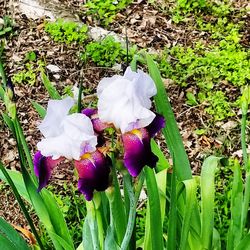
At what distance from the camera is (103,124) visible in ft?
3.93

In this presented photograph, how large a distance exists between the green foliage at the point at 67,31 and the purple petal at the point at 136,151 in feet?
7.62

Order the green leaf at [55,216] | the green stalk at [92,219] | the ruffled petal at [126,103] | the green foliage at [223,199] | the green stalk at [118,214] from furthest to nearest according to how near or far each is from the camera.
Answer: the green foliage at [223,199] → the green leaf at [55,216] → the green stalk at [118,214] → the green stalk at [92,219] → the ruffled petal at [126,103]

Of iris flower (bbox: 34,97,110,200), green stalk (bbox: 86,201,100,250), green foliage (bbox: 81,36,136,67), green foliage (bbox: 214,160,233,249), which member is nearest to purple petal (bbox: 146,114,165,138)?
iris flower (bbox: 34,97,110,200)

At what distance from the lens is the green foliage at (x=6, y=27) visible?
11.6ft

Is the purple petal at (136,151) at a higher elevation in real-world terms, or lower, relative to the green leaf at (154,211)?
higher

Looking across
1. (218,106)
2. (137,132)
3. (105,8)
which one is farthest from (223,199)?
(105,8)

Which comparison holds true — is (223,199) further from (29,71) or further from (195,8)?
(195,8)

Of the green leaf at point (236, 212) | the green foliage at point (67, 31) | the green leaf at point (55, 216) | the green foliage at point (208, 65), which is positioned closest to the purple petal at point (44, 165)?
the green leaf at point (55, 216)

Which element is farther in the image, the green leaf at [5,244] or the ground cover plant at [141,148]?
the green leaf at [5,244]

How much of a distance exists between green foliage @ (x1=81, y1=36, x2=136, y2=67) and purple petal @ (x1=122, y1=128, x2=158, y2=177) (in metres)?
2.13

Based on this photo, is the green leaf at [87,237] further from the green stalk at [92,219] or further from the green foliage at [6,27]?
the green foliage at [6,27]

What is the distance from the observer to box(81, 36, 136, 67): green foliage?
3297 mm

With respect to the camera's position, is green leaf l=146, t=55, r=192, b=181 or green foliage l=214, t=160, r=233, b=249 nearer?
green leaf l=146, t=55, r=192, b=181

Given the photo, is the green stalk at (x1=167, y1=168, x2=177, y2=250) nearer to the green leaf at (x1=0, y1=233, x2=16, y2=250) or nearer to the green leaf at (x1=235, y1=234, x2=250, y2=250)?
the green leaf at (x1=235, y1=234, x2=250, y2=250)
